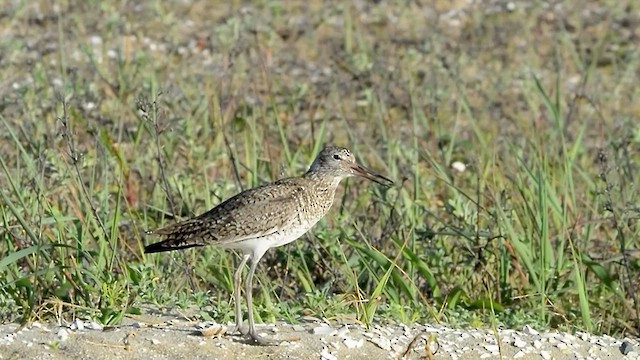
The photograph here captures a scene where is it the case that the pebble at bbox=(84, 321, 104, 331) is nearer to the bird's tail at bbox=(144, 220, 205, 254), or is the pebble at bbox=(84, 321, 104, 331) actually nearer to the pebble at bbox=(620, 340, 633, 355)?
the bird's tail at bbox=(144, 220, 205, 254)

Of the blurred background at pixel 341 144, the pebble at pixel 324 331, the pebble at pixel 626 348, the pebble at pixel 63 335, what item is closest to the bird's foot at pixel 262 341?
the pebble at pixel 324 331

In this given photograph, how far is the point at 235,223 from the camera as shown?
6.20 meters

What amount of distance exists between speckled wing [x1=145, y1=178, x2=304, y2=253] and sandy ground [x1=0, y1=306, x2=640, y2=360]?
1.12 feet

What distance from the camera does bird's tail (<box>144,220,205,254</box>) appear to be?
6.07 metres

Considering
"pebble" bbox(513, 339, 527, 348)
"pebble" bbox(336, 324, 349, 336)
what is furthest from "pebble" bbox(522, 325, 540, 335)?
"pebble" bbox(336, 324, 349, 336)

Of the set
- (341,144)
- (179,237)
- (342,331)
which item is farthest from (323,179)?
(341,144)

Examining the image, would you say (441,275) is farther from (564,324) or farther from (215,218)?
(215,218)

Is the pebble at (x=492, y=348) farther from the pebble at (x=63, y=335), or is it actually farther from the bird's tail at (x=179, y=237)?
the pebble at (x=63, y=335)

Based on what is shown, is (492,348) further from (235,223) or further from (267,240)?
(235,223)

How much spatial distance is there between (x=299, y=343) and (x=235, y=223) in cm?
76

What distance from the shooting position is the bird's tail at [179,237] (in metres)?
6.07

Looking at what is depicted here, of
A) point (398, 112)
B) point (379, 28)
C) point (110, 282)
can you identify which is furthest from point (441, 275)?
point (379, 28)

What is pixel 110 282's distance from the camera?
19.3 feet

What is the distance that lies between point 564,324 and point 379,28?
575 cm
